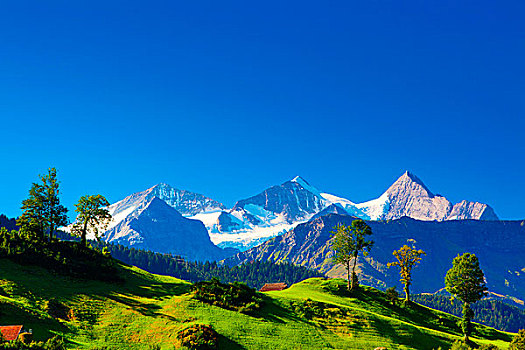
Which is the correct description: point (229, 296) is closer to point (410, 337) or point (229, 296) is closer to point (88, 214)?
point (410, 337)

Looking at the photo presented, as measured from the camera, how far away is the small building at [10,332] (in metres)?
38.5

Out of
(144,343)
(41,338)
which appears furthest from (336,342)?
(41,338)

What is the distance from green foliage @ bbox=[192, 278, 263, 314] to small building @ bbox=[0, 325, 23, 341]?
2850 centimetres

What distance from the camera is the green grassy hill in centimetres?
4719

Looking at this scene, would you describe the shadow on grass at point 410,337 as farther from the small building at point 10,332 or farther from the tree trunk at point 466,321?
the small building at point 10,332

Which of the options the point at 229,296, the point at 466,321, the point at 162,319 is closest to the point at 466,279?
the point at 466,321

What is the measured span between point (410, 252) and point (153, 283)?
6218cm

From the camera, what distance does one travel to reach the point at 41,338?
138 feet

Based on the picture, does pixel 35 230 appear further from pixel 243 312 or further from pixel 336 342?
pixel 336 342

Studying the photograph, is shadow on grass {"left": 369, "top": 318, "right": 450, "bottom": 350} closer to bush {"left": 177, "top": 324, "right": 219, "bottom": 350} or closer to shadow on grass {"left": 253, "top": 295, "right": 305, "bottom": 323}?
shadow on grass {"left": 253, "top": 295, "right": 305, "bottom": 323}

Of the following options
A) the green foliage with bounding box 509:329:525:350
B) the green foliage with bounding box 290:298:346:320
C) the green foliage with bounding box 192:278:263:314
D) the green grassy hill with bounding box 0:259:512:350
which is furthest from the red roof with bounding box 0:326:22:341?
the green foliage with bounding box 509:329:525:350

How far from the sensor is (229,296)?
65312mm

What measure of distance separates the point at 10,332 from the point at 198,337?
18.9 metres

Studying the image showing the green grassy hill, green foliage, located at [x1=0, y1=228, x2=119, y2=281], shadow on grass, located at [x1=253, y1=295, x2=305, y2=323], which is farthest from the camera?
green foliage, located at [x1=0, y1=228, x2=119, y2=281]
